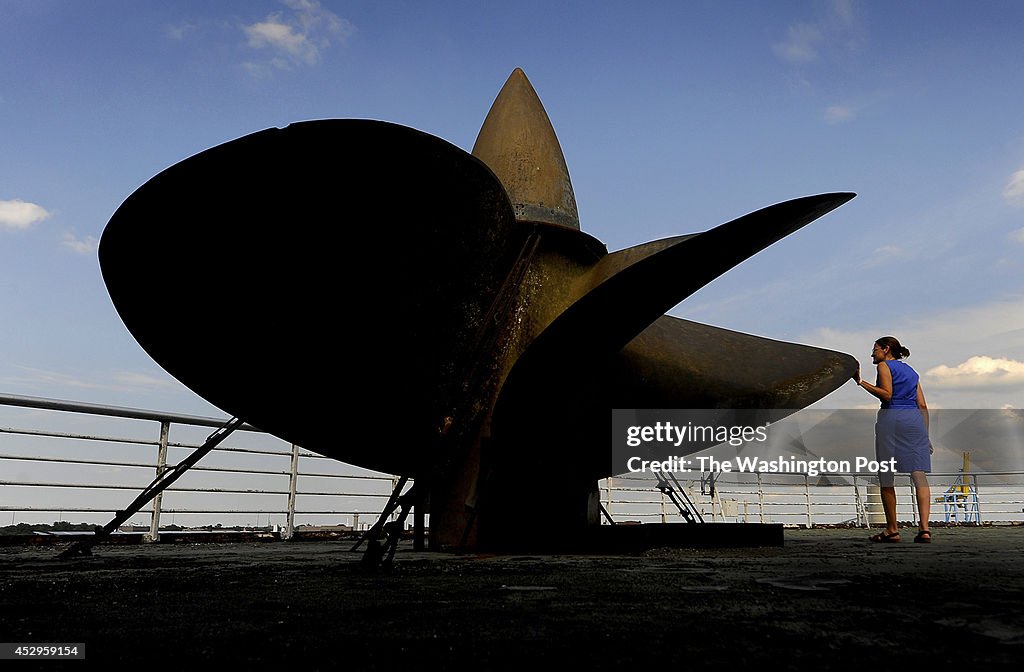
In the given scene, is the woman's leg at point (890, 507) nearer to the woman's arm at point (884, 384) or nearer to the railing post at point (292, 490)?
the woman's arm at point (884, 384)

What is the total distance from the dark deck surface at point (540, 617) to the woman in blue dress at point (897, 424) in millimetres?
2922

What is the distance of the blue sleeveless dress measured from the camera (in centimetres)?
536

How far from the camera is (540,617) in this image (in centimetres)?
150

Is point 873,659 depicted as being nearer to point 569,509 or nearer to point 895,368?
point 569,509

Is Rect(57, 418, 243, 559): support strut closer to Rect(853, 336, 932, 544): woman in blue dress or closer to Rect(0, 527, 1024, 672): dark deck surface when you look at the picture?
Rect(0, 527, 1024, 672): dark deck surface

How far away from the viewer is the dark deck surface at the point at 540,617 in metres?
1.12

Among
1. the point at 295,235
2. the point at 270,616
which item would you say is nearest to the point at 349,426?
the point at 295,235

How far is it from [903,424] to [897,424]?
0.04m

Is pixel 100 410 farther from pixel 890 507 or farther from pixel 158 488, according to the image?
pixel 890 507

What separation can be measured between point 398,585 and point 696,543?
2916mm

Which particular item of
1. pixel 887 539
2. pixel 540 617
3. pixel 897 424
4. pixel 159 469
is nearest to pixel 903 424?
pixel 897 424

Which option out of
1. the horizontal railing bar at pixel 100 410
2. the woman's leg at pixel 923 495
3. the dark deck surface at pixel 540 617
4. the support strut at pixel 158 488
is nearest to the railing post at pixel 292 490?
the horizontal railing bar at pixel 100 410

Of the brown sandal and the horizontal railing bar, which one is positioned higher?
the horizontal railing bar

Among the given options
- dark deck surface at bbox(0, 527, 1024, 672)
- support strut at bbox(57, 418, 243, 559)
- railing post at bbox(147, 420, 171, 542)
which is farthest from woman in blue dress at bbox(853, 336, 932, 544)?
railing post at bbox(147, 420, 171, 542)
